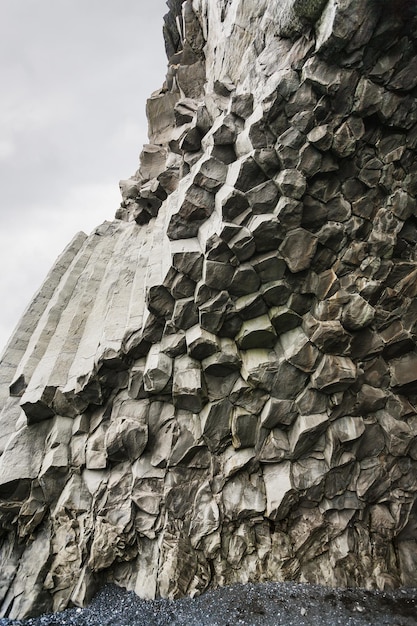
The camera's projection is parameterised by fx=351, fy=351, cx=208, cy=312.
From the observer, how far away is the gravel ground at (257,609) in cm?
938

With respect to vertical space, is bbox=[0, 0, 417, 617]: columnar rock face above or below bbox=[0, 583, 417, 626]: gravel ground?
above

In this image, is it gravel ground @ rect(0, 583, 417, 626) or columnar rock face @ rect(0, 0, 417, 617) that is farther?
columnar rock face @ rect(0, 0, 417, 617)

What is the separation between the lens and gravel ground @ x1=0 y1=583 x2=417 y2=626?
9375 mm

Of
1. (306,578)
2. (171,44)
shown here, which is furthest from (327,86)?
(171,44)

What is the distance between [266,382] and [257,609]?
6.22 metres

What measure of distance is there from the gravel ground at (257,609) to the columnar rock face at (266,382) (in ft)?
1.24

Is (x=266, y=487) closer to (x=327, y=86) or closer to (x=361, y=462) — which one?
(x=361, y=462)

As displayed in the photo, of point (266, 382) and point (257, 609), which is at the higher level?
point (266, 382)

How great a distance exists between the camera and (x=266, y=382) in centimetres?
1155

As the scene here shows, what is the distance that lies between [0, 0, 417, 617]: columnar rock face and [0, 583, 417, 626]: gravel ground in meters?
0.38

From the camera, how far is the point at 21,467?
1159cm

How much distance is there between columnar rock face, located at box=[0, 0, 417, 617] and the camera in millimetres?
10688

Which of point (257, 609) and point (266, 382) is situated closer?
point (257, 609)

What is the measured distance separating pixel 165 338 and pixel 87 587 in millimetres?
7817
